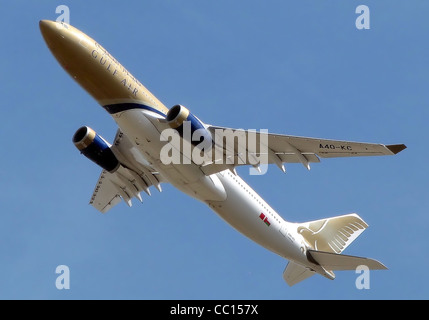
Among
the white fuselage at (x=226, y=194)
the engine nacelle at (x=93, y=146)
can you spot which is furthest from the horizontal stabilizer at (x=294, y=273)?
the engine nacelle at (x=93, y=146)

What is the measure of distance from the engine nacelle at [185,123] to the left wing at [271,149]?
1.01 metres

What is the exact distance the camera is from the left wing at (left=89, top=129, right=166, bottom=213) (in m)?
41.2

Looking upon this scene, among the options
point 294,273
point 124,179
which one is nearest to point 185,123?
point 124,179

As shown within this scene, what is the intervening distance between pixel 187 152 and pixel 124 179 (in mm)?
7399

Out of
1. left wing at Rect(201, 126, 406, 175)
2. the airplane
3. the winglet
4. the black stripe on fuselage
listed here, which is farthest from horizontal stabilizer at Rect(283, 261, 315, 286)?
the black stripe on fuselage

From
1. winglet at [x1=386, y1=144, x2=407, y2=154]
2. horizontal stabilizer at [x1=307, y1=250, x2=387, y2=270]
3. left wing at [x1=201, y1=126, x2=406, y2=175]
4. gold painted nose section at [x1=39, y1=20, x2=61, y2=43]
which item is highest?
gold painted nose section at [x1=39, y1=20, x2=61, y2=43]

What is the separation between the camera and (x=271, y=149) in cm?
3753

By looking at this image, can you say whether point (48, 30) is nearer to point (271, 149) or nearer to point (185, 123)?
point (185, 123)

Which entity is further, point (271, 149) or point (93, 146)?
point (93, 146)

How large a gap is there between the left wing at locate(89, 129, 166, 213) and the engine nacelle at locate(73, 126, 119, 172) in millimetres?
585

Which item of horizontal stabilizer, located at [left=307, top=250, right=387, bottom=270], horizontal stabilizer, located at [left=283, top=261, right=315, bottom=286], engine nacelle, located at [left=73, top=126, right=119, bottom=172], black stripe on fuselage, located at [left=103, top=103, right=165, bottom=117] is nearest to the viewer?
black stripe on fuselage, located at [left=103, top=103, right=165, bottom=117]

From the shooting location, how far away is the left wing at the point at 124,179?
41.2 metres

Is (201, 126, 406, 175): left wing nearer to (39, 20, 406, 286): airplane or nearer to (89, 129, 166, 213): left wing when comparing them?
(39, 20, 406, 286): airplane

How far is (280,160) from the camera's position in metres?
37.9
